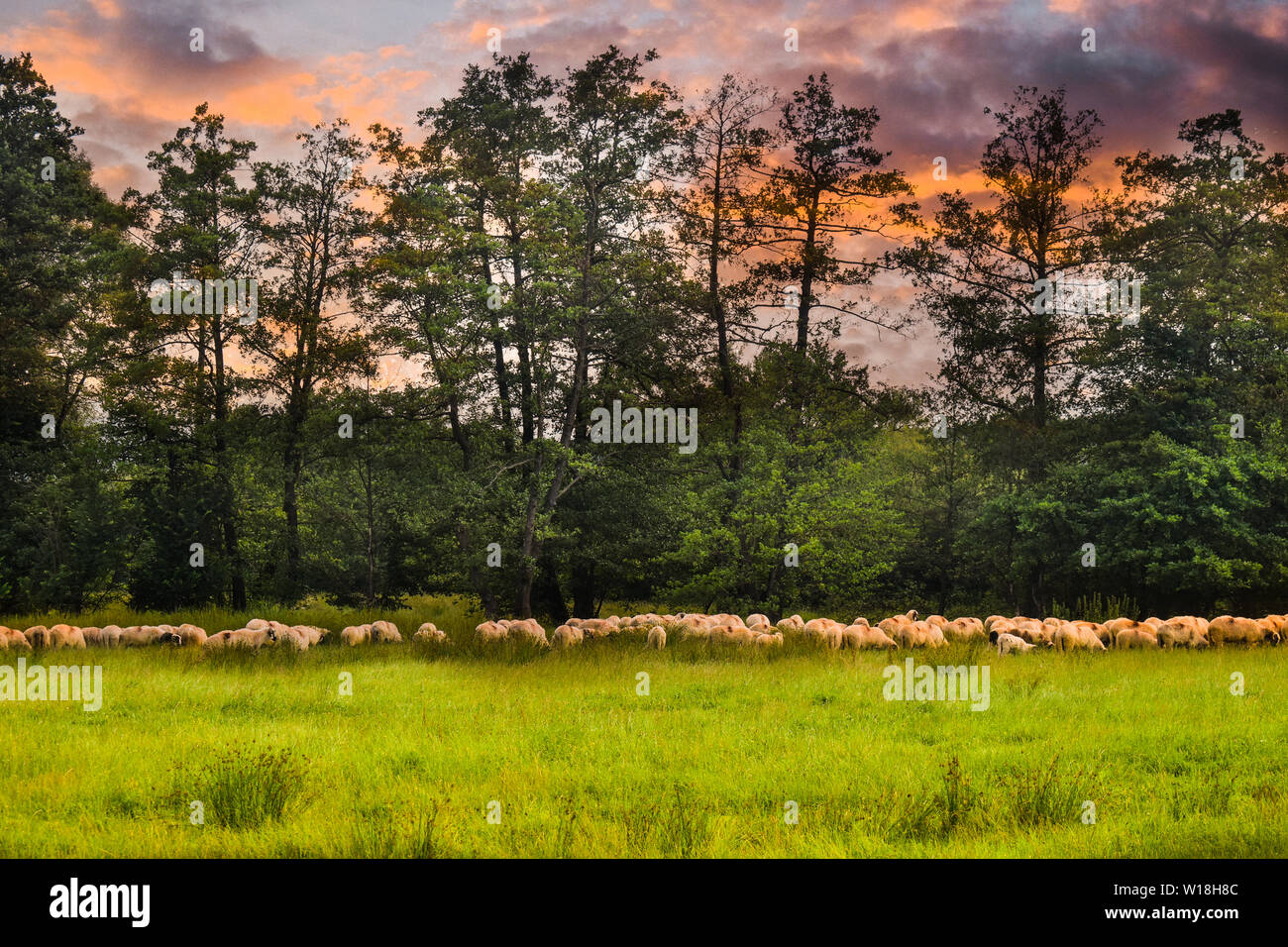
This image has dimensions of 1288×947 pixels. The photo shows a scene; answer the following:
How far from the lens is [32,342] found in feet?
114

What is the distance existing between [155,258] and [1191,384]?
3345 cm

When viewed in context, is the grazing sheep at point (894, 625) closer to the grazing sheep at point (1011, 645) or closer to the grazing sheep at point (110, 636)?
the grazing sheep at point (1011, 645)

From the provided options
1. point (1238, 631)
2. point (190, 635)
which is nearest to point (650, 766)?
point (190, 635)

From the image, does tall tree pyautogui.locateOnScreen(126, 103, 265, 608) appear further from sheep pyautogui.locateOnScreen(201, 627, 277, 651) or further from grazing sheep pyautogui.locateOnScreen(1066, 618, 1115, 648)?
grazing sheep pyautogui.locateOnScreen(1066, 618, 1115, 648)

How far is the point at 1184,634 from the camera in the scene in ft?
66.0

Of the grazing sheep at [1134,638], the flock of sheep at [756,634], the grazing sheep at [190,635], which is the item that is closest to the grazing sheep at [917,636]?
the flock of sheep at [756,634]

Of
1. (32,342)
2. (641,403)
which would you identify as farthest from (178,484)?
(641,403)

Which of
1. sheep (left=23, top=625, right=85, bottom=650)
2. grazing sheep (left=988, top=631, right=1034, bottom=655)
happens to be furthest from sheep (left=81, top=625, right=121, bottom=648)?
grazing sheep (left=988, top=631, right=1034, bottom=655)

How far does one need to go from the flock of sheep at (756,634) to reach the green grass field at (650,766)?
2842 millimetres

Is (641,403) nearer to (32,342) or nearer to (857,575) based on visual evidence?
(857,575)

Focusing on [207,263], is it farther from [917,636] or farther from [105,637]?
[917,636]

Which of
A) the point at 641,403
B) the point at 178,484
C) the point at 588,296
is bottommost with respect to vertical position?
the point at 178,484

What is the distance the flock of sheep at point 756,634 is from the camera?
18.9 m

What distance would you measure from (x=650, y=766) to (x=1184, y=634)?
16028 millimetres
